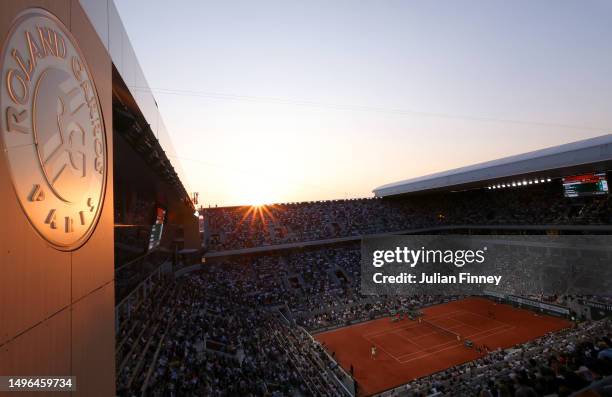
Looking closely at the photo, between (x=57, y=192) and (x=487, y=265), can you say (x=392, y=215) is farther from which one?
(x=57, y=192)

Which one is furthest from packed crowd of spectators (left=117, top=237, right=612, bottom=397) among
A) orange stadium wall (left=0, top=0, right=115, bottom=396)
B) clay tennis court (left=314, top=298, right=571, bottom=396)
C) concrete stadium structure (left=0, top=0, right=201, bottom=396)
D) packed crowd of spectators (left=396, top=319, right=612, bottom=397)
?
concrete stadium structure (left=0, top=0, right=201, bottom=396)

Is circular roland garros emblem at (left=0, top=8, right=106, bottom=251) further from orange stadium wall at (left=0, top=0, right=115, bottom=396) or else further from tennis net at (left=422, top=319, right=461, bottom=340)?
tennis net at (left=422, top=319, right=461, bottom=340)

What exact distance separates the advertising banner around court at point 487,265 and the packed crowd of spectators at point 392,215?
242cm

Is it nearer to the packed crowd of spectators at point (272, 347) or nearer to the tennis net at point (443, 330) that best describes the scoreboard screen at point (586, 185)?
the packed crowd of spectators at point (272, 347)

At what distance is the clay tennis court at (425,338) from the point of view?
1986 centimetres

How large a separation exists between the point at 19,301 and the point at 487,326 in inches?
1188

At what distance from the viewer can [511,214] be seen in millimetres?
39844

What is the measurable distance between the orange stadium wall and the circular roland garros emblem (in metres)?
0.07

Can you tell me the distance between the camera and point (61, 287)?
2.38 metres

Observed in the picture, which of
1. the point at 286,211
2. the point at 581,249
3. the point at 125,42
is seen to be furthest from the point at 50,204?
the point at 286,211

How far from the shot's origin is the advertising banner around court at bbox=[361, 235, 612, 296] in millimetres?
30297

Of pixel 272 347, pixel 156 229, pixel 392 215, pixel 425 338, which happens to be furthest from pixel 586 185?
pixel 156 229

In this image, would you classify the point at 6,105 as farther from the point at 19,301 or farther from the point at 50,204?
the point at 19,301

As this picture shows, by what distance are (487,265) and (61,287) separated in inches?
1667
